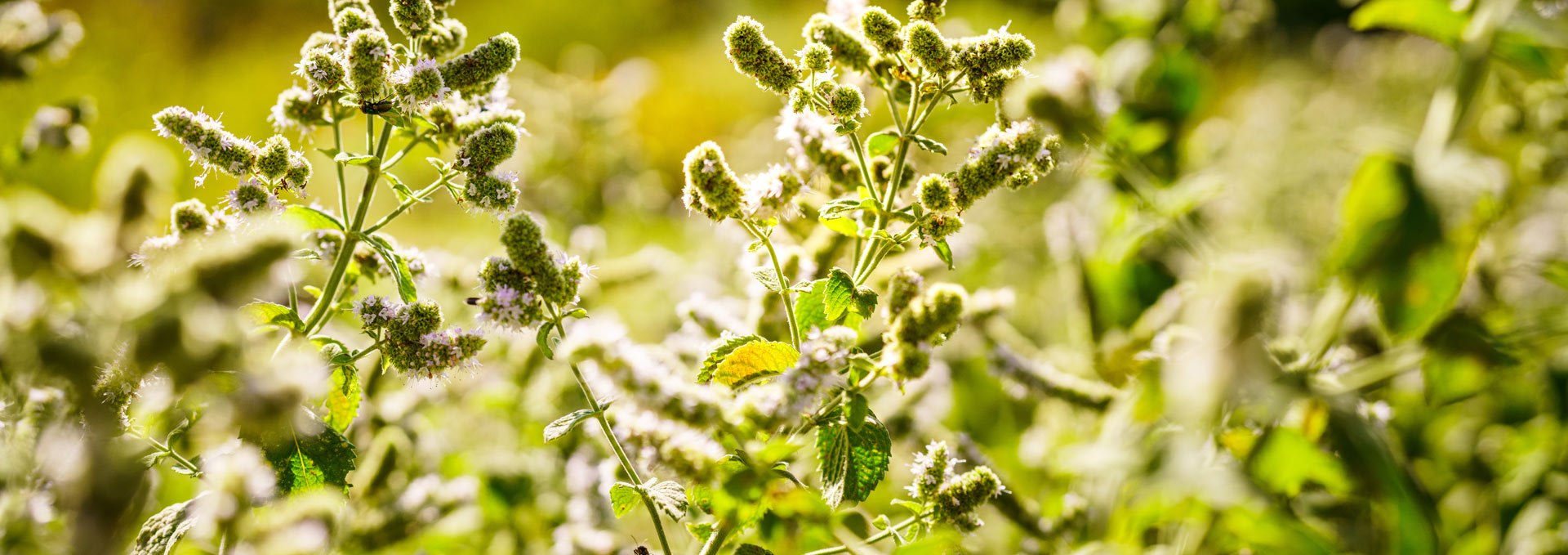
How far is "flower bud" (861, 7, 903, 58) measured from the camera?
3.21ft

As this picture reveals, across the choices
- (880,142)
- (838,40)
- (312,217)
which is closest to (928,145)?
(880,142)

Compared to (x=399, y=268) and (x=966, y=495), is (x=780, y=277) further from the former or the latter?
(x=399, y=268)

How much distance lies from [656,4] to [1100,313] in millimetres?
8332

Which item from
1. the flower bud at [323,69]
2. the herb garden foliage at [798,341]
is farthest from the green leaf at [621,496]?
the flower bud at [323,69]

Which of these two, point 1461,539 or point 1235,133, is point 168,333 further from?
point 1235,133

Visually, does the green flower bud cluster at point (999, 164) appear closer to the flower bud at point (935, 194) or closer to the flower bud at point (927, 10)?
the flower bud at point (935, 194)

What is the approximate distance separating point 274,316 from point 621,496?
1.58 feet

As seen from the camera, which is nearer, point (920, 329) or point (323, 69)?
point (920, 329)

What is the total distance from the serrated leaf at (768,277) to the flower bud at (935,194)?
0.70 feet

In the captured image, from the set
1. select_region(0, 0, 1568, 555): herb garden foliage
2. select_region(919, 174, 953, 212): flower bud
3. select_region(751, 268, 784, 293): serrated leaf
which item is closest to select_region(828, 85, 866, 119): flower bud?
select_region(0, 0, 1568, 555): herb garden foliage

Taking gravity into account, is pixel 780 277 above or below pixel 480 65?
below

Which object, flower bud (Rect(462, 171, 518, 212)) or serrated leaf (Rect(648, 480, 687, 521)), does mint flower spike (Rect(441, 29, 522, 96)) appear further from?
serrated leaf (Rect(648, 480, 687, 521))

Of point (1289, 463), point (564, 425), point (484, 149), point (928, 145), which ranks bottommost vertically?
point (1289, 463)

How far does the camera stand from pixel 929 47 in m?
0.96
